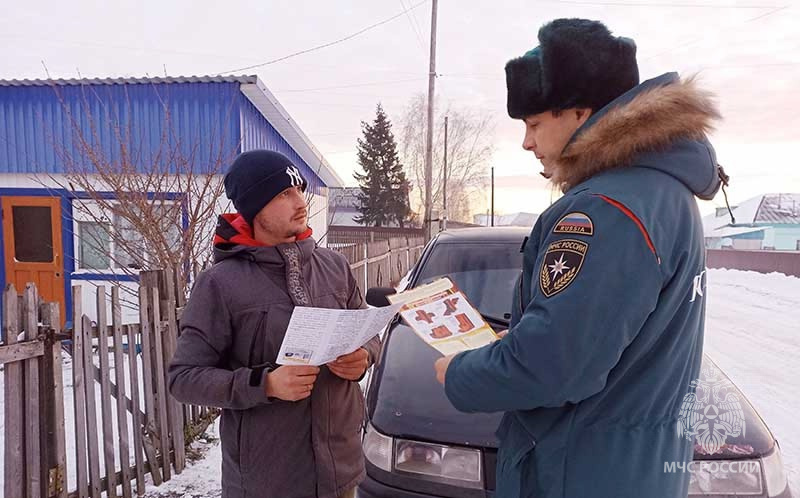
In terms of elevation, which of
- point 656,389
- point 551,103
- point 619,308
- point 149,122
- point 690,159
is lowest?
point 656,389

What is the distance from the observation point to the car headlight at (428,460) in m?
2.13

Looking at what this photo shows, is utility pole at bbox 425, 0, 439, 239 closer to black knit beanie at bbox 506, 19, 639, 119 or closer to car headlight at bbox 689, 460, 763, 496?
car headlight at bbox 689, 460, 763, 496

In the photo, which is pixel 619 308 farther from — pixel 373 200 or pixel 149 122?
pixel 373 200

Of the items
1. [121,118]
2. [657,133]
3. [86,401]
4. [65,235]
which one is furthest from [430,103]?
[657,133]

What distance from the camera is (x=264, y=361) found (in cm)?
168

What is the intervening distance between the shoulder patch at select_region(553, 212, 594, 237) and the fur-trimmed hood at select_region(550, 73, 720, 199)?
0.16 metres

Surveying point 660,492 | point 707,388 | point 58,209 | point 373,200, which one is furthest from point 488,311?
point 373,200

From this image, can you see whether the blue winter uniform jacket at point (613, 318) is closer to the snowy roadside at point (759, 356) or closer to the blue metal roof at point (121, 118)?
the snowy roadside at point (759, 356)

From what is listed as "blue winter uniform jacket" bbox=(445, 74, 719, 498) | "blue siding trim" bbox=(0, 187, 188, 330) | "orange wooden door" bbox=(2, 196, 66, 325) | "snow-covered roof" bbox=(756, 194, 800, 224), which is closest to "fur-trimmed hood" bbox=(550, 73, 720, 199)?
"blue winter uniform jacket" bbox=(445, 74, 719, 498)

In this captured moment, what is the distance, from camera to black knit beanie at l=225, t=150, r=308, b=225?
1.74 meters

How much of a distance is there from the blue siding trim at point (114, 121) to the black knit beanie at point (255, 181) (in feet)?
19.6

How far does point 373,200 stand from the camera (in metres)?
35.9

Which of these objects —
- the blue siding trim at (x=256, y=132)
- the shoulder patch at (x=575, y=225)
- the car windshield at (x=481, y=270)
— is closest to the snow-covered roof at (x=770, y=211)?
the blue siding trim at (x=256, y=132)

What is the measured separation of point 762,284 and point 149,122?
14914mm
